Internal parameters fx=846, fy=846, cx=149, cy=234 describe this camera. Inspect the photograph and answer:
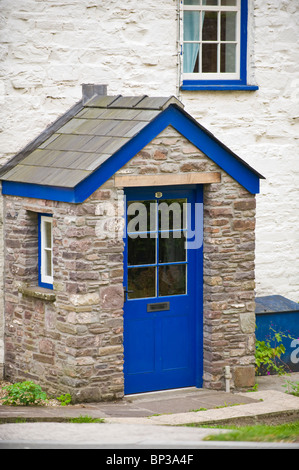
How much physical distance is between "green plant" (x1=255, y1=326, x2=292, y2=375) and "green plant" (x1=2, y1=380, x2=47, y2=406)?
8.96ft

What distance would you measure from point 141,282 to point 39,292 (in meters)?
1.08

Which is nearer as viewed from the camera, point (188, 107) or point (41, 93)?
point (41, 93)

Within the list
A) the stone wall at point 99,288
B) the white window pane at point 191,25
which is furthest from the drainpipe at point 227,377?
the white window pane at point 191,25

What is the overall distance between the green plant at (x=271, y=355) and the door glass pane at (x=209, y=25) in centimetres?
370

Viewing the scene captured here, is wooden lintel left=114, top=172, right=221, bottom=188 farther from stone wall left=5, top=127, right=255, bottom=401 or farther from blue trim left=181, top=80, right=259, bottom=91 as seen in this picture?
blue trim left=181, top=80, right=259, bottom=91

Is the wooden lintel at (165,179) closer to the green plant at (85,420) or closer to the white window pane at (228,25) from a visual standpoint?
the green plant at (85,420)

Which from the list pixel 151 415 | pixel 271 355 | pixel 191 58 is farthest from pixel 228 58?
pixel 151 415

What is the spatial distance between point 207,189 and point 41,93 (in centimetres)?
218

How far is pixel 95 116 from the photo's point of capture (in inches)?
358

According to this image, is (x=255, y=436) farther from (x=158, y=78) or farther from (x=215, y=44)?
(x=215, y=44)

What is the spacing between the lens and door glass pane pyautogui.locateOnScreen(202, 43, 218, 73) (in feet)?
34.7

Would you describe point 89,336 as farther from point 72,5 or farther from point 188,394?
point 72,5

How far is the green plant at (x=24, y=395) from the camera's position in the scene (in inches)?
328
